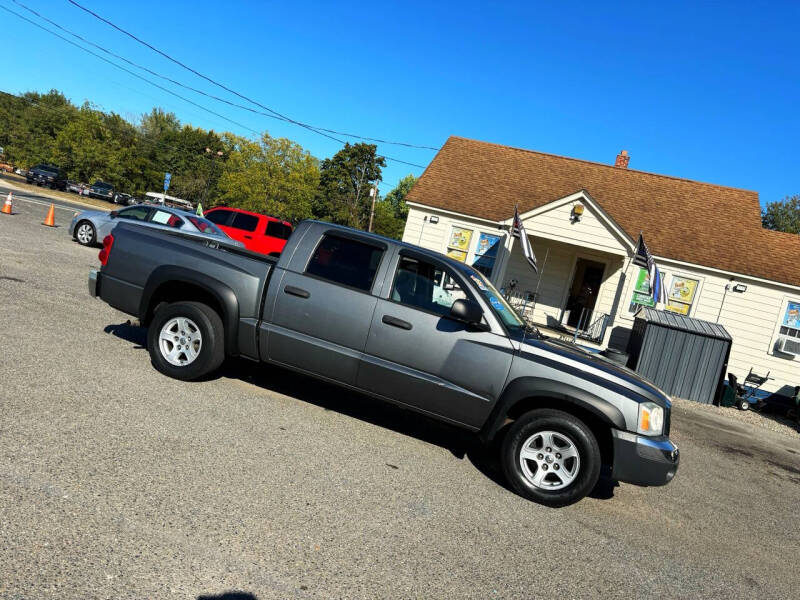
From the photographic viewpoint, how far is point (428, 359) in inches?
189

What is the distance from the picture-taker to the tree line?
52500 millimetres

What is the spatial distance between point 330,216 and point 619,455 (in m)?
65.1

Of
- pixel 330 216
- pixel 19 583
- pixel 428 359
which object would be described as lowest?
pixel 19 583

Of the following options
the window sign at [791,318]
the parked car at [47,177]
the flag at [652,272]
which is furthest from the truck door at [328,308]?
the parked car at [47,177]

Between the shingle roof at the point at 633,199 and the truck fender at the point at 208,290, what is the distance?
14019 millimetres

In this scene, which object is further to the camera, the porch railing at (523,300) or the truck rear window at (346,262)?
the porch railing at (523,300)

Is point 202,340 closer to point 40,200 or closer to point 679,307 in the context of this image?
point 679,307

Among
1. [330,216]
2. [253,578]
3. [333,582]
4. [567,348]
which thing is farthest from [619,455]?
[330,216]

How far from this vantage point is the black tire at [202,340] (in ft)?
17.6

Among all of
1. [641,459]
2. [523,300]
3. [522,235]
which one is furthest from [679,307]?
[641,459]

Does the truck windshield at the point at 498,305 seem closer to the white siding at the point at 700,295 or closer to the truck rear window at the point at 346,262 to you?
the truck rear window at the point at 346,262

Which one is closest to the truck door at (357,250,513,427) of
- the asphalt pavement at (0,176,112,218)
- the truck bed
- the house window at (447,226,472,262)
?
the truck bed

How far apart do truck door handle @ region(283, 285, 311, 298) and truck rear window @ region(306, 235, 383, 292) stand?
0.69 feet

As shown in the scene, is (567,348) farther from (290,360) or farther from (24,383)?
(24,383)
